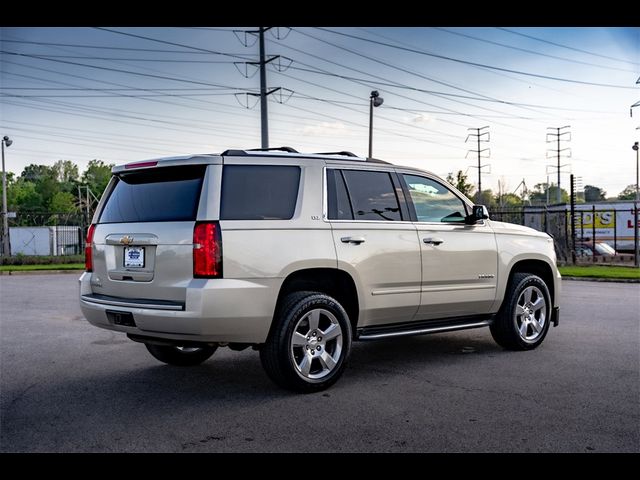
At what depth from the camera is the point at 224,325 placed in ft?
18.1

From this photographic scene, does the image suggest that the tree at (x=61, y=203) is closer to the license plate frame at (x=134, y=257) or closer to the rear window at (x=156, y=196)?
the rear window at (x=156, y=196)

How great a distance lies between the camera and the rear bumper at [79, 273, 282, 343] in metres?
5.45

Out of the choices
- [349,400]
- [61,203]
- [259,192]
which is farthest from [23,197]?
[349,400]

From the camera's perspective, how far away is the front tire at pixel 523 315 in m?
7.74

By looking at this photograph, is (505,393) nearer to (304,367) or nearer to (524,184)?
(304,367)

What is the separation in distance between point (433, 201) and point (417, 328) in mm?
1398

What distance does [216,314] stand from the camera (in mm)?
5465

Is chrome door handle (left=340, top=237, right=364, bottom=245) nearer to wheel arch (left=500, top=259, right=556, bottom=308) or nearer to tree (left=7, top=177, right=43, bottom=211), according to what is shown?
wheel arch (left=500, top=259, right=556, bottom=308)

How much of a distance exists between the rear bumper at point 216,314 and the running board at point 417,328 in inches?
47.9

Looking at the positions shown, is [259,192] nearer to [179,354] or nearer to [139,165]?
[139,165]

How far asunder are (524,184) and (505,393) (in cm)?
9343

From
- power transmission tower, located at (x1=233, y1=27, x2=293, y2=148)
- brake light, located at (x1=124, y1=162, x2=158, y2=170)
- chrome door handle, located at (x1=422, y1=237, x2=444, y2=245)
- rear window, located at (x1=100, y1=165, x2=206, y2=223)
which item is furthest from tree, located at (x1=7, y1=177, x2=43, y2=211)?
chrome door handle, located at (x1=422, y1=237, x2=444, y2=245)

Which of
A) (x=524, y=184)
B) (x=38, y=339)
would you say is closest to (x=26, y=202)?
(x=524, y=184)

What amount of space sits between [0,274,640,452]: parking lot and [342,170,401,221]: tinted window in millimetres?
1575
